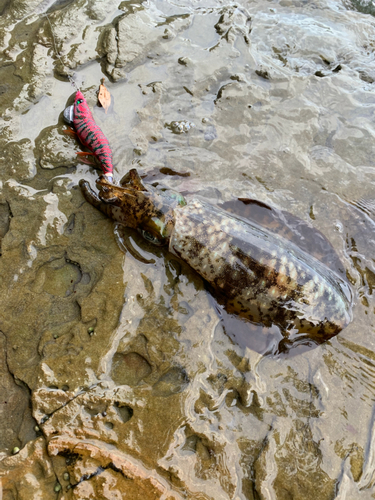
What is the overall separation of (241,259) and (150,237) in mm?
1163

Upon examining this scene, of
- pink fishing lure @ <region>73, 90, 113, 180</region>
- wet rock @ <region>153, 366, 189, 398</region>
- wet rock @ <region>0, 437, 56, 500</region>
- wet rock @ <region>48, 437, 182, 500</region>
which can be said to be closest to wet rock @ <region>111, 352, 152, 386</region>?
wet rock @ <region>153, 366, 189, 398</region>

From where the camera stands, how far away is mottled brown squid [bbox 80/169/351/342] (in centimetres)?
391

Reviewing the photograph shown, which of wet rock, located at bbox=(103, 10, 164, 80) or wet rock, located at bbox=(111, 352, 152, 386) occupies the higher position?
wet rock, located at bbox=(103, 10, 164, 80)

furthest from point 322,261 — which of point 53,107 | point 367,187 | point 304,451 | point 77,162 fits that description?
point 53,107

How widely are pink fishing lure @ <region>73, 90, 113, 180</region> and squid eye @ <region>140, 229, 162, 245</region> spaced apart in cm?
91

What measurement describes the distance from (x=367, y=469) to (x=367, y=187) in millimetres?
3440

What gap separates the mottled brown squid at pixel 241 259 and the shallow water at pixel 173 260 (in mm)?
232

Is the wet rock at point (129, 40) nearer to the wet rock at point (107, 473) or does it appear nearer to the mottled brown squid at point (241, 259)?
the mottled brown squid at point (241, 259)

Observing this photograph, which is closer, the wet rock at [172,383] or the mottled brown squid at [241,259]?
the wet rock at [172,383]

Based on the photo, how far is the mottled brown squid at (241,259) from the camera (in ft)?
12.8

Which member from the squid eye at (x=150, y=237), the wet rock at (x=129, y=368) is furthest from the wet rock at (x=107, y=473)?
the squid eye at (x=150, y=237)

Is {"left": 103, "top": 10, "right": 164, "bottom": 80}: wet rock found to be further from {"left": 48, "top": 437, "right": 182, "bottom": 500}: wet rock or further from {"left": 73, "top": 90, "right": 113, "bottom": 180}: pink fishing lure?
{"left": 48, "top": 437, "right": 182, "bottom": 500}: wet rock

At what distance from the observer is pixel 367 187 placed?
4707 millimetres

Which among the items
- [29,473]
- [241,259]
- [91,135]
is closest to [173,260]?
[241,259]
